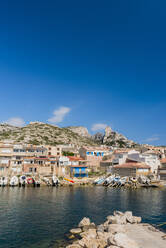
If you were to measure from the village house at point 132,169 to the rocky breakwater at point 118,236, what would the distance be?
62.8m

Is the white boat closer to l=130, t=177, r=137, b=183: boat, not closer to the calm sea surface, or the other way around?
the calm sea surface

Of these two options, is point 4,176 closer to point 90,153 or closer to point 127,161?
point 90,153

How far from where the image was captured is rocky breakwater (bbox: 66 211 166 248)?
69.4 ft

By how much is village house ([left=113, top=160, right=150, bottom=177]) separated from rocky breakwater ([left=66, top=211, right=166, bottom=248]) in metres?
62.8

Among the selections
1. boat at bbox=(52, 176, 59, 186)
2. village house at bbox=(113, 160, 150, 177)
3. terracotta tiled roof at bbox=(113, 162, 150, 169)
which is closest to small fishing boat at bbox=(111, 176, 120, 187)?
village house at bbox=(113, 160, 150, 177)

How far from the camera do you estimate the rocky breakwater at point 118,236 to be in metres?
21.2

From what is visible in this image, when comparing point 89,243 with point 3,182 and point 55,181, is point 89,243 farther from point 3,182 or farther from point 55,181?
point 3,182

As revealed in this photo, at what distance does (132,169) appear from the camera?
3701 inches

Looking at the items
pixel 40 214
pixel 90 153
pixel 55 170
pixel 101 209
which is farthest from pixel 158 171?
pixel 40 214

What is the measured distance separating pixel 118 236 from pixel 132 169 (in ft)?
249

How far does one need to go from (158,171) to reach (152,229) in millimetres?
79481

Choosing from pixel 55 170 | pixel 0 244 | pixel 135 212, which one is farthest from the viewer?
pixel 55 170

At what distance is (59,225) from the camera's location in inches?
1270

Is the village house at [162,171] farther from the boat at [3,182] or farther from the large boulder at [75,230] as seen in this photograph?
the large boulder at [75,230]
